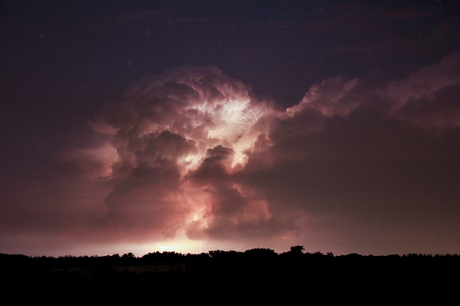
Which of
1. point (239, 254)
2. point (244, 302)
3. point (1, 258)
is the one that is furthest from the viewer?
point (1, 258)

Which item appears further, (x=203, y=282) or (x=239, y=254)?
(x=239, y=254)

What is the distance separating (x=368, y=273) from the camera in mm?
37531

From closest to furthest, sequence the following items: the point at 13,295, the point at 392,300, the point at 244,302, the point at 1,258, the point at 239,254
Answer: the point at 392,300
the point at 244,302
the point at 13,295
the point at 239,254
the point at 1,258

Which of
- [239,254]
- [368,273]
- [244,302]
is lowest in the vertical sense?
[244,302]

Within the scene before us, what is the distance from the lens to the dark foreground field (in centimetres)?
3503

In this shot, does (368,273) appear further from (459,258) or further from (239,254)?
(239,254)

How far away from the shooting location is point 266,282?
39.5 m

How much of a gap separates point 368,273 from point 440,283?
5675 millimetres

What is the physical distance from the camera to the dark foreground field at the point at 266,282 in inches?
1379

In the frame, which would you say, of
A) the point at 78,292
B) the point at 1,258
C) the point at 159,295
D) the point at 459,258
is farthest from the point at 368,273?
the point at 1,258

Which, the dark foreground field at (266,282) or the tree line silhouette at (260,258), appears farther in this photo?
the tree line silhouette at (260,258)

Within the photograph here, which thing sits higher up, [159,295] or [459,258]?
[459,258]

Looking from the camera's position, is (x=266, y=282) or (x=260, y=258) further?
(x=260, y=258)

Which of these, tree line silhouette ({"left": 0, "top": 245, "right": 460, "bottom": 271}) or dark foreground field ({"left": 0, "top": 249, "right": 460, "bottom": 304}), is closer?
dark foreground field ({"left": 0, "top": 249, "right": 460, "bottom": 304})
